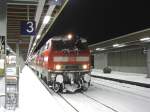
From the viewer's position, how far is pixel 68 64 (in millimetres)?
16594

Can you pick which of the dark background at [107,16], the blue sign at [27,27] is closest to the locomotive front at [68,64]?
the blue sign at [27,27]

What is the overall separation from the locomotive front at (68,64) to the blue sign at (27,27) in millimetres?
1398

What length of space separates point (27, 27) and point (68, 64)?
2.91 metres

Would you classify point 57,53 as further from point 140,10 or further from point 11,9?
point 140,10

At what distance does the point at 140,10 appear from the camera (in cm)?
2247

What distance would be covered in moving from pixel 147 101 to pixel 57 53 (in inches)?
202

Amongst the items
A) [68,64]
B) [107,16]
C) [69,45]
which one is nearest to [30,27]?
[69,45]

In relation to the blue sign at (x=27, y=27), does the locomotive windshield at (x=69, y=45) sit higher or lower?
lower

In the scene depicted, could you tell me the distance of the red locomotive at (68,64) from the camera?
54.0 ft

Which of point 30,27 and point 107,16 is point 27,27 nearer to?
point 30,27

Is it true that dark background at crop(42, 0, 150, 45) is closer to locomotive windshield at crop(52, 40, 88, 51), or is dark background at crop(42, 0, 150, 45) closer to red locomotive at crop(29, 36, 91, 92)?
locomotive windshield at crop(52, 40, 88, 51)

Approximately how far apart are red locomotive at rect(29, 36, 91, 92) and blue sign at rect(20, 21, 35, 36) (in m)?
Result: 1.31

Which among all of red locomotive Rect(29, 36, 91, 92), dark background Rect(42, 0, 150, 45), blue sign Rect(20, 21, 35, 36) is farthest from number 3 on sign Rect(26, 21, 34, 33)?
dark background Rect(42, 0, 150, 45)

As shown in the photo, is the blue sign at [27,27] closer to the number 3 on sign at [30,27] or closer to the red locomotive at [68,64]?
the number 3 on sign at [30,27]
